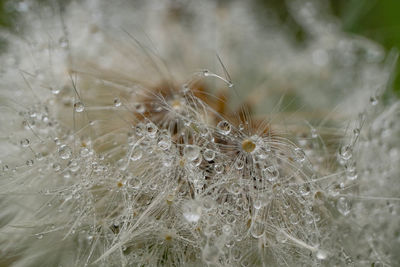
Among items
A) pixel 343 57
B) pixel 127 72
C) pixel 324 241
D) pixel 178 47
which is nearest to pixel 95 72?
pixel 127 72

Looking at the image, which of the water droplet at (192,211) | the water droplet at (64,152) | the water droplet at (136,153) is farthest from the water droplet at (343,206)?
the water droplet at (64,152)

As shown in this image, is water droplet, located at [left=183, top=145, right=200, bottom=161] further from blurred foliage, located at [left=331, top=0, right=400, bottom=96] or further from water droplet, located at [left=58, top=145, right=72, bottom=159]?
blurred foliage, located at [left=331, top=0, right=400, bottom=96]

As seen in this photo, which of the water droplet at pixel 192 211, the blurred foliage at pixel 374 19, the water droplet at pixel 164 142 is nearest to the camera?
the water droplet at pixel 192 211

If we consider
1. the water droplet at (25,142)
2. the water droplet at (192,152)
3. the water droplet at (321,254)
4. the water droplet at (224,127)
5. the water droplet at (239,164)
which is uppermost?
the water droplet at (224,127)

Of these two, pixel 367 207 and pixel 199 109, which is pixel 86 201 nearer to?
pixel 199 109

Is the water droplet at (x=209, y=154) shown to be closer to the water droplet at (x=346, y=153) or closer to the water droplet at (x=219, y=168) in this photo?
the water droplet at (x=219, y=168)

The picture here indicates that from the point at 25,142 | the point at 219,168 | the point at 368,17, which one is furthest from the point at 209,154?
the point at 368,17

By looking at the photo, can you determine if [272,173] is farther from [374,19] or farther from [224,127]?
[374,19]
